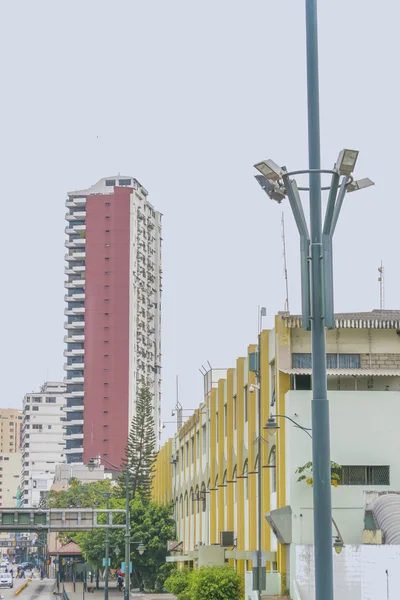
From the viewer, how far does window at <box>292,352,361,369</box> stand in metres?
41.6

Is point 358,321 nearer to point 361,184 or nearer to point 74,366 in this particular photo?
point 361,184

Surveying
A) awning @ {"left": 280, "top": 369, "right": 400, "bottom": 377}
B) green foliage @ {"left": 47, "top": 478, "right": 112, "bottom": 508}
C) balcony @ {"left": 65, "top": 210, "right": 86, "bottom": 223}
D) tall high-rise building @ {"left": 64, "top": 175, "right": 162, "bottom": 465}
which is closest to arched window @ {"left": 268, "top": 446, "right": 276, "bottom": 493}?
awning @ {"left": 280, "top": 369, "right": 400, "bottom": 377}

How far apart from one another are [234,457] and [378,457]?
1282 centimetres

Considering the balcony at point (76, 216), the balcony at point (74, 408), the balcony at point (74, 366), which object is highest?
the balcony at point (76, 216)

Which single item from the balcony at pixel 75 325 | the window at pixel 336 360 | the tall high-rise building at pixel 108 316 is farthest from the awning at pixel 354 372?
the balcony at pixel 75 325

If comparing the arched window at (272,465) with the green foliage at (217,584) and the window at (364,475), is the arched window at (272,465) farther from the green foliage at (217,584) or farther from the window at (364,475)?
the green foliage at (217,584)

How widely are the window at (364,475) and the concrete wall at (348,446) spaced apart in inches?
7.5

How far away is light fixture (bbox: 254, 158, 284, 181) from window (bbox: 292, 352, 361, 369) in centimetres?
2703

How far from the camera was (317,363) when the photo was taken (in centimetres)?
1407

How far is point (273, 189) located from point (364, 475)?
26070mm

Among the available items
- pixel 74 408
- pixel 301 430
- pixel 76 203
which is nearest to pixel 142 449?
pixel 301 430

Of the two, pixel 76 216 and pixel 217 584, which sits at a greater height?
pixel 76 216

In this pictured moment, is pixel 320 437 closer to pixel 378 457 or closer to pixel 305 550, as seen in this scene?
pixel 305 550

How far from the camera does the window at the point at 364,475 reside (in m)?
39.3
